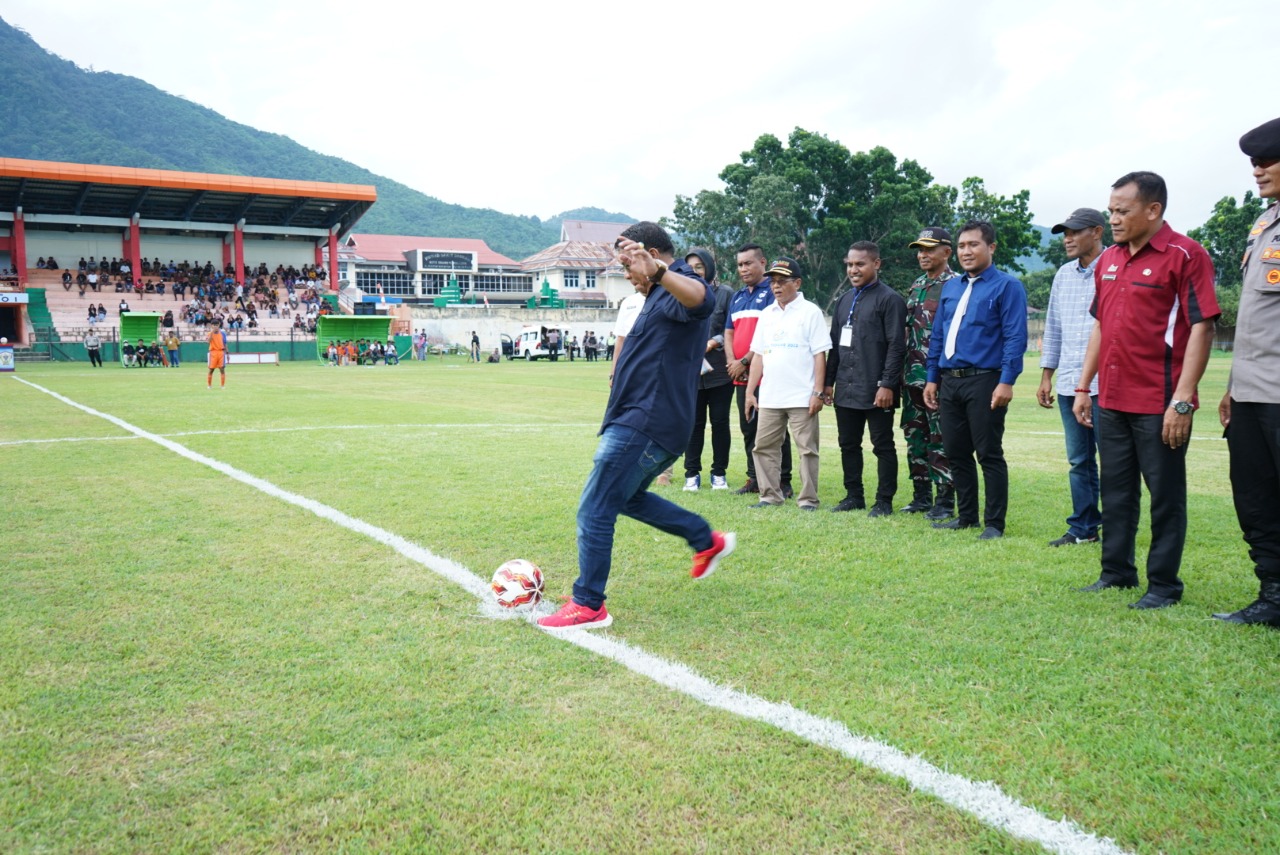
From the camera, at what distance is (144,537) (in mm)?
5496

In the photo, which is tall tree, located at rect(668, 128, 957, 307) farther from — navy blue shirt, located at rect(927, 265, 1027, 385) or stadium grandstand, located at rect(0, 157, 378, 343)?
navy blue shirt, located at rect(927, 265, 1027, 385)

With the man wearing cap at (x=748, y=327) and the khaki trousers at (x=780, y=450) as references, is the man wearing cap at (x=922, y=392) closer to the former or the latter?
the khaki trousers at (x=780, y=450)

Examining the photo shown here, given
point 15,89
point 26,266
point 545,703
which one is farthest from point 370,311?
point 15,89

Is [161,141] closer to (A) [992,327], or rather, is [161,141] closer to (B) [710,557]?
(A) [992,327]

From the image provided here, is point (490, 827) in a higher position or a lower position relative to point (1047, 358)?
lower

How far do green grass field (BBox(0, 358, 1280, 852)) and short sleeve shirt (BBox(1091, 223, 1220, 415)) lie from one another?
1075mm

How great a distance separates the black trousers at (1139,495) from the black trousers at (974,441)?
0.94 m

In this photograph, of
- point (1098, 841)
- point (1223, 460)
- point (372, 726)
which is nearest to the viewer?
point (1098, 841)

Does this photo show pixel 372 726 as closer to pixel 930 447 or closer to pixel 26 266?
pixel 930 447

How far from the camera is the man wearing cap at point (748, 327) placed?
726 centimetres

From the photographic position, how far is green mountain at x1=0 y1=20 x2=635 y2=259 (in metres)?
129

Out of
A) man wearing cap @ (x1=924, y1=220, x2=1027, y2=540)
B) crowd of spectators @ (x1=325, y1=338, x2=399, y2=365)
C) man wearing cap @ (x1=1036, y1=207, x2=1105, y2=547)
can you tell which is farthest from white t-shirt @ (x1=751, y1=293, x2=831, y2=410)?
crowd of spectators @ (x1=325, y1=338, x2=399, y2=365)

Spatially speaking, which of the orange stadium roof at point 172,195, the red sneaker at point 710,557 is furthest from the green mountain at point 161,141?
the red sneaker at point 710,557

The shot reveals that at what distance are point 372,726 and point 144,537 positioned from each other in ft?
11.4
